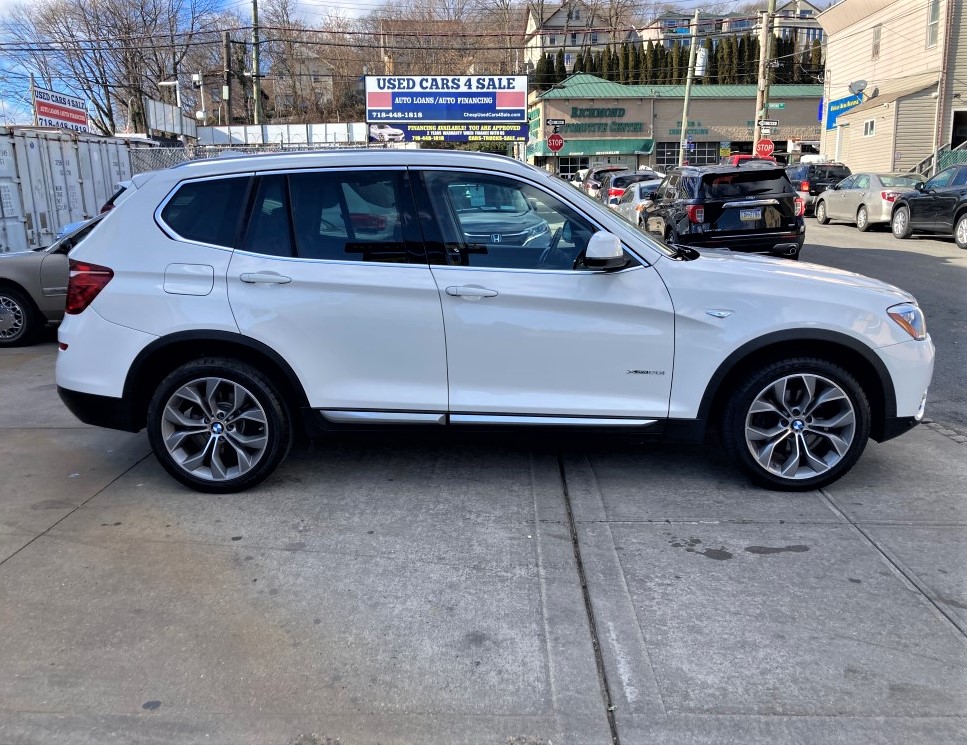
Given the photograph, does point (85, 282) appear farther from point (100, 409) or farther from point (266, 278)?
point (266, 278)

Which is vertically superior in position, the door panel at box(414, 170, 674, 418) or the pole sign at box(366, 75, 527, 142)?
the pole sign at box(366, 75, 527, 142)

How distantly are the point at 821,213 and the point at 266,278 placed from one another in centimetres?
2175

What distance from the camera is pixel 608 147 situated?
54281 mm

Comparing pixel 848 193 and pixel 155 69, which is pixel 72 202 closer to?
pixel 848 193

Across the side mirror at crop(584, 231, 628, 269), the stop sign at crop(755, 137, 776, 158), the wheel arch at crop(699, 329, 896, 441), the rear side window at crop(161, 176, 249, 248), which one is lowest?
the wheel arch at crop(699, 329, 896, 441)

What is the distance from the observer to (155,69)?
60094 millimetres

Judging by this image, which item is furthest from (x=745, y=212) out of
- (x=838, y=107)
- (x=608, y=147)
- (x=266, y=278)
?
(x=608, y=147)

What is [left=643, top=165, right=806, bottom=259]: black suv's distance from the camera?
1203cm

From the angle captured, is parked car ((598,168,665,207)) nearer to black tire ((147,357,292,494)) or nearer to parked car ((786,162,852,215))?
parked car ((786,162,852,215))

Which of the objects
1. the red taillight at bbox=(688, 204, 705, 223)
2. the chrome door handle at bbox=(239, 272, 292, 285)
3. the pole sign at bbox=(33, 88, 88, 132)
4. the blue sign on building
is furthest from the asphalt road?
the pole sign at bbox=(33, 88, 88, 132)

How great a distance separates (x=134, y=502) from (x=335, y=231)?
6.32 feet

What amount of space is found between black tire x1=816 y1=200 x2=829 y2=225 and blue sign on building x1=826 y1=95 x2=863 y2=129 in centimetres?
1348

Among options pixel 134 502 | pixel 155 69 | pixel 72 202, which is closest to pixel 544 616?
pixel 134 502

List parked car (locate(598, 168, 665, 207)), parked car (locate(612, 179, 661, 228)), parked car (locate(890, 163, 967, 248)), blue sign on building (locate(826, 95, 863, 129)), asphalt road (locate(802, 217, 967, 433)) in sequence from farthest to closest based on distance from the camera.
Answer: blue sign on building (locate(826, 95, 863, 129)) < parked car (locate(598, 168, 665, 207)) < parked car (locate(612, 179, 661, 228)) < parked car (locate(890, 163, 967, 248)) < asphalt road (locate(802, 217, 967, 433))
